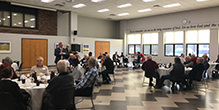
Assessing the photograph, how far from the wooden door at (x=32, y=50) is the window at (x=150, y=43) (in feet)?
28.8

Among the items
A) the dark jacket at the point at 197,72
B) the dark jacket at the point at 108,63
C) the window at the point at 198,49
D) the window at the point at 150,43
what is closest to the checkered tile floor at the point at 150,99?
the dark jacket at the point at 197,72

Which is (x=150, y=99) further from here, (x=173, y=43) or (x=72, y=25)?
(x=72, y=25)

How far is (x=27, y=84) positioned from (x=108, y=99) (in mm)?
2239

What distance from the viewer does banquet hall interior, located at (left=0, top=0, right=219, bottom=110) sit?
323 centimetres

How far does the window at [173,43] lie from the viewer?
13875mm

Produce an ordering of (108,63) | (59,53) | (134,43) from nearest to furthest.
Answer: (108,63) < (59,53) < (134,43)

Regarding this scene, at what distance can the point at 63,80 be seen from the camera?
2727 mm

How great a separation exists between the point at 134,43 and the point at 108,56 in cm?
1056

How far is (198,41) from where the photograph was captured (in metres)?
12.9

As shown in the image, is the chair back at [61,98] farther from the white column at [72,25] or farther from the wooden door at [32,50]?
the white column at [72,25]

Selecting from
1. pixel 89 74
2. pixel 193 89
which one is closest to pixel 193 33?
pixel 193 89

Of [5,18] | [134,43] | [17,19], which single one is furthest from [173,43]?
[5,18]

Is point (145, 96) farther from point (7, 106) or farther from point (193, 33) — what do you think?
point (193, 33)

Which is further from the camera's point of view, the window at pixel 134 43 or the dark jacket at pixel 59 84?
the window at pixel 134 43
